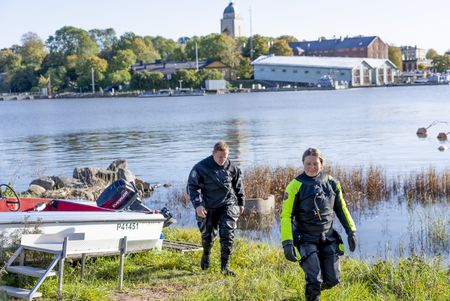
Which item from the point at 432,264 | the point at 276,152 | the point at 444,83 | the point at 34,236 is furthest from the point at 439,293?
the point at 444,83

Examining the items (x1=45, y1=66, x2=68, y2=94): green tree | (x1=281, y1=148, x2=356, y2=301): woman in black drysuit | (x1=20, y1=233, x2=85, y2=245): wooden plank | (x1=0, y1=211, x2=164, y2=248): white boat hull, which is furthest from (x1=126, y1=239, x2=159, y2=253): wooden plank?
(x1=45, y1=66, x2=68, y2=94): green tree

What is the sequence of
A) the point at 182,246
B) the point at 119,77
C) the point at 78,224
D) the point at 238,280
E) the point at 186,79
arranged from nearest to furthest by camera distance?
1. the point at 238,280
2. the point at 78,224
3. the point at 182,246
4. the point at 186,79
5. the point at 119,77

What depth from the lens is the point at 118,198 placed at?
33.0 feet

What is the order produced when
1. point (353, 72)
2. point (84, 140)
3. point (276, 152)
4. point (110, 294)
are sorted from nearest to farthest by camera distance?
point (110, 294) → point (276, 152) → point (84, 140) → point (353, 72)

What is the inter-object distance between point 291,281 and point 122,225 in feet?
7.29

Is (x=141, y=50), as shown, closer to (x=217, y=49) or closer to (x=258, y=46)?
(x=217, y=49)

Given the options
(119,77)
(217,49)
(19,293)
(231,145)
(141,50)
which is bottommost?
(231,145)

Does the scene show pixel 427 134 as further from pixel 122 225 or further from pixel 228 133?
pixel 122 225

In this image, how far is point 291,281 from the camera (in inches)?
336

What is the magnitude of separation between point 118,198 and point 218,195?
A: 179cm

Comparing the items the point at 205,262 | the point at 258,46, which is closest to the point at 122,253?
the point at 205,262

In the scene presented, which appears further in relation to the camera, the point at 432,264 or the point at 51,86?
the point at 51,86

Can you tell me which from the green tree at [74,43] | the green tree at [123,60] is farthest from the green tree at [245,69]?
the green tree at [74,43]

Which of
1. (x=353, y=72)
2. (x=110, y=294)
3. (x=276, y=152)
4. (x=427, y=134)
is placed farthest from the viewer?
(x=353, y=72)
